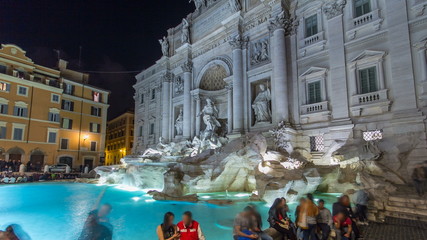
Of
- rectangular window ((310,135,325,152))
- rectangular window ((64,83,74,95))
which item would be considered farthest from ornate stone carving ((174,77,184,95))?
rectangular window ((64,83,74,95))

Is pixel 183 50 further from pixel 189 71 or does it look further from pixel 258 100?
pixel 258 100

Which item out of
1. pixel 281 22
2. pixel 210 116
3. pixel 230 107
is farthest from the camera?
pixel 210 116

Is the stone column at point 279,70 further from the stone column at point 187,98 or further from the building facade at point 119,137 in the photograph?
the building facade at point 119,137

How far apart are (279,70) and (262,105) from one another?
9.05ft

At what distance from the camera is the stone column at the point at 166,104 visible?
84.1 ft

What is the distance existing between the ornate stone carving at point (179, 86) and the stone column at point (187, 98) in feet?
5.15

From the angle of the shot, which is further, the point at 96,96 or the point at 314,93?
the point at 96,96

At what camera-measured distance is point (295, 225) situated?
501 cm

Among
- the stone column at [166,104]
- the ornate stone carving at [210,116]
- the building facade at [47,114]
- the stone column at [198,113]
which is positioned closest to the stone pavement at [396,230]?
the ornate stone carving at [210,116]

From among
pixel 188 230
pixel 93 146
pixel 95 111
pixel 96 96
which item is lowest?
pixel 188 230

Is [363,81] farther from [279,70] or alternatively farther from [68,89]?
[68,89]

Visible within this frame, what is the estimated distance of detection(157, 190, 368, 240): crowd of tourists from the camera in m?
3.84

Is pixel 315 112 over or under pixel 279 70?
under

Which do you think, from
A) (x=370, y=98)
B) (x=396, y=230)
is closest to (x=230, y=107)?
(x=370, y=98)
